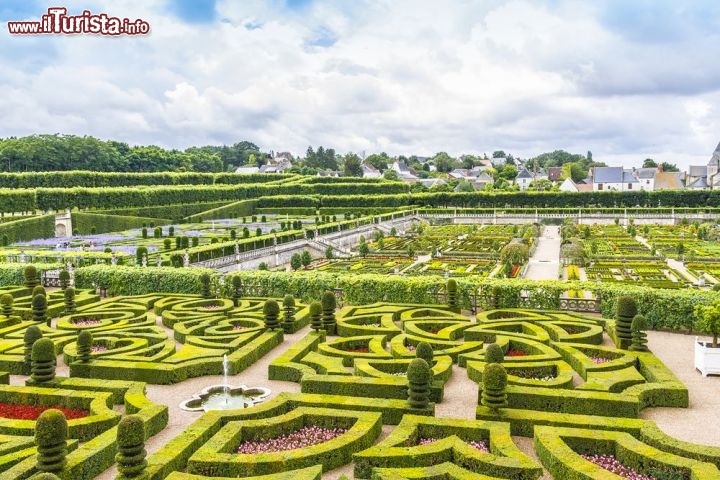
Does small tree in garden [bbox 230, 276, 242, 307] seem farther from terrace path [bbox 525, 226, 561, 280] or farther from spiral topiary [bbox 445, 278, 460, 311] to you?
terrace path [bbox 525, 226, 561, 280]

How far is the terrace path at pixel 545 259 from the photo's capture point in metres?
32.0

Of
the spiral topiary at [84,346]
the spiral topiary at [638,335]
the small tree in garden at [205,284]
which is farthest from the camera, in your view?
the small tree in garden at [205,284]

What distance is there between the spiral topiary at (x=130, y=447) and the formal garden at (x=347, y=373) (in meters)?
0.03

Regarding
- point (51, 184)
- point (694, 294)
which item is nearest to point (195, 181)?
point (51, 184)

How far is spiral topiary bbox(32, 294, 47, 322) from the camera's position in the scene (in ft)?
65.3

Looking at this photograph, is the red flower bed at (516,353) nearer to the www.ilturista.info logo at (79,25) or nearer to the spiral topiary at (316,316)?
the spiral topiary at (316,316)

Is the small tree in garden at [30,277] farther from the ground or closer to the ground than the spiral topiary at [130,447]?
farther from the ground

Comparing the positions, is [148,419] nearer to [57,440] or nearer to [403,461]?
[57,440]

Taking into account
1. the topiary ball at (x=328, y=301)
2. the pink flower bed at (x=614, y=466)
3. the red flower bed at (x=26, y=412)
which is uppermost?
the topiary ball at (x=328, y=301)

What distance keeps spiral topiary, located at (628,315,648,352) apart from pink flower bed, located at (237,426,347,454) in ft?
29.2

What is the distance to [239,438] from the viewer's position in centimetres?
1097

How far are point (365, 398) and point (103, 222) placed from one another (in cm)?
4950

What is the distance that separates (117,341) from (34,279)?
407 inches

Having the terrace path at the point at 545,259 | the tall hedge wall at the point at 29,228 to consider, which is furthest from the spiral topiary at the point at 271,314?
the tall hedge wall at the point at 29,228
